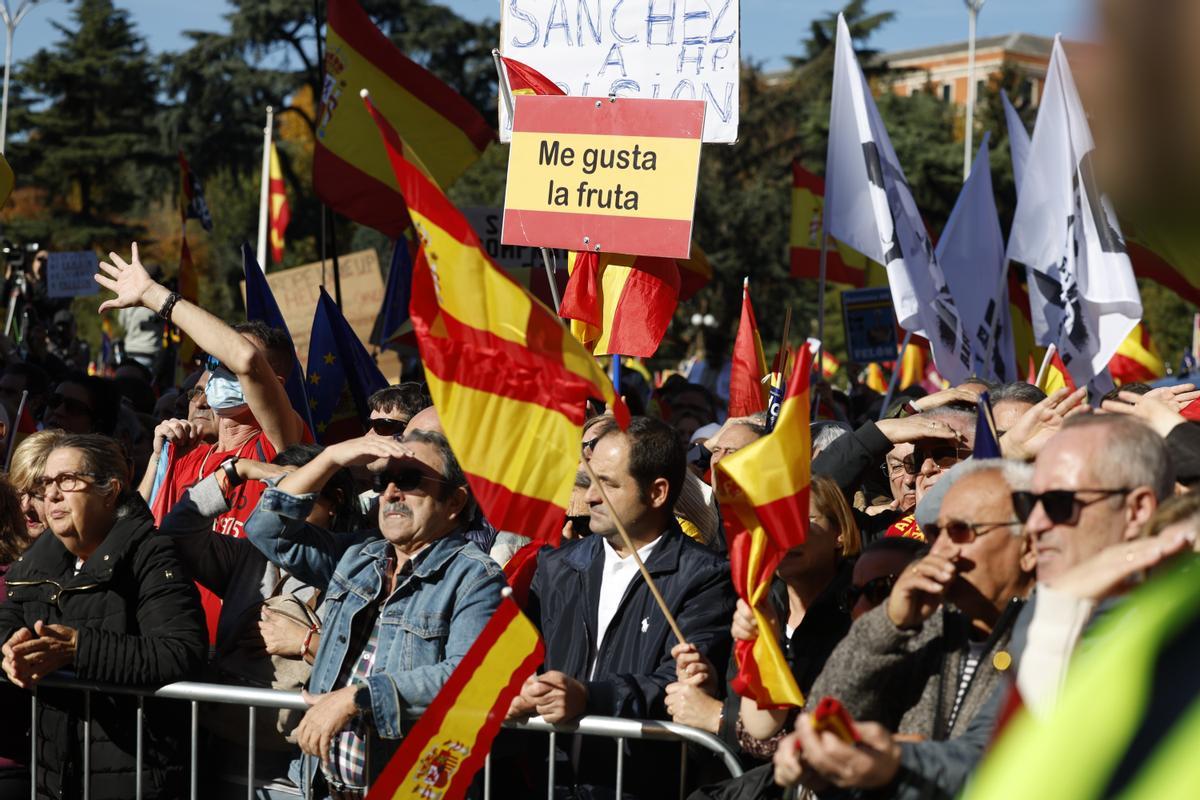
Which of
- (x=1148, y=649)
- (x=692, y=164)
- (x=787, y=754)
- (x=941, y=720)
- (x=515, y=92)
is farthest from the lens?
(x=515, y=92)

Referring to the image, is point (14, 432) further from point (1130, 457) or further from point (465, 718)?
point (1130, 457)

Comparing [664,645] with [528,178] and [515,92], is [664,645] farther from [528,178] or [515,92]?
[515,92]

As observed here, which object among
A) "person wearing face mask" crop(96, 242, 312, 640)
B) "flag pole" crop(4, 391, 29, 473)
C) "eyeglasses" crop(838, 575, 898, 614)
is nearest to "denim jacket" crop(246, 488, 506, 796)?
"person wearing face mask" crop(96, 242, 312, 640)

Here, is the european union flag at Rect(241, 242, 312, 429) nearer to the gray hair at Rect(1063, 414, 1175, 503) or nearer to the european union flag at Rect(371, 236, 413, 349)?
the european union flag at Rect(371, 236, 413, 349)

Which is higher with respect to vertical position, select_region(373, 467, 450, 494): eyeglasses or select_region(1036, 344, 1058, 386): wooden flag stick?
select_region(1036, 344, 1058, 386): wooden flag stick

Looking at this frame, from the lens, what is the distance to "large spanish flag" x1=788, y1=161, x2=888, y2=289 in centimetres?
→ 1335

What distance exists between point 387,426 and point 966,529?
2.77m

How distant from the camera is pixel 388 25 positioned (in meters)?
40.9

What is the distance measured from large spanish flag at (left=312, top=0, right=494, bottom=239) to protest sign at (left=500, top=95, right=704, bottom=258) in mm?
3069

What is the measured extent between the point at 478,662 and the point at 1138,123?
292 centimetres

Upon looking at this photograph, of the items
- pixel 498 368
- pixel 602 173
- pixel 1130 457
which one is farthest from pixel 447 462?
pixel 1130 457

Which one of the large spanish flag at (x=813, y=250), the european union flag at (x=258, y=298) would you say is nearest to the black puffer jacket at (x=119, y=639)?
the european union flag at (x=258, y=298)

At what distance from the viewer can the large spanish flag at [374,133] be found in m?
8.73

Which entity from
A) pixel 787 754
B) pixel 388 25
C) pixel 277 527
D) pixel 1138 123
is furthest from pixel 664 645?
pixel 388 25
